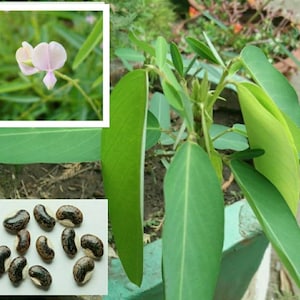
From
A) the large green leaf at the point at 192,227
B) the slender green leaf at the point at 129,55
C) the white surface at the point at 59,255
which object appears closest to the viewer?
the large green leaf at the point at 192,227

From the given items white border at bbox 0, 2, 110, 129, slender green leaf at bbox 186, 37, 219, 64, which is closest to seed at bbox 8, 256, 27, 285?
white border at bbox 0, 2, 110, 129

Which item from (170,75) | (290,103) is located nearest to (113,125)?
(170,75)

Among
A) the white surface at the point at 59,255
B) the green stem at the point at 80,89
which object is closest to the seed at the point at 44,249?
the white surface at the point at 59,255

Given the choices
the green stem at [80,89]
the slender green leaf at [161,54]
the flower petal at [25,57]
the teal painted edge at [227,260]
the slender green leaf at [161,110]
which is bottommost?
the teal painted edge at [227,260]

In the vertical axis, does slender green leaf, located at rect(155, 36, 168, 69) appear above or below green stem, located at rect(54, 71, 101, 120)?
above

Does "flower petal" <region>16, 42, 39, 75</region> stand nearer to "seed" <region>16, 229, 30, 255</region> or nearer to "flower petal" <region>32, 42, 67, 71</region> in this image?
"flower petal" <region>32, 42, 67, 71</region>

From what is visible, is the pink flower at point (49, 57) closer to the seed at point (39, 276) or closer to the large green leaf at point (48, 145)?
the large green leaf at point (48, 145)

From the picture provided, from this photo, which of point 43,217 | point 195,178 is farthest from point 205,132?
point 43,217

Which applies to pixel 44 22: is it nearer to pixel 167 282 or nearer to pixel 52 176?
pixel 52 176
